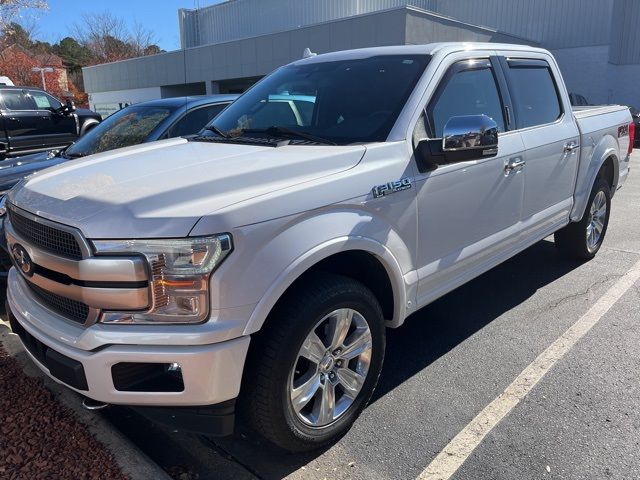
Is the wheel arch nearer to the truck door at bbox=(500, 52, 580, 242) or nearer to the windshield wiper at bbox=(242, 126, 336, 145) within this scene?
the windshield wiper at bbox=(242, 126, 336, 145)

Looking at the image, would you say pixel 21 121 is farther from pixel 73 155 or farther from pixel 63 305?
pixel 63 305

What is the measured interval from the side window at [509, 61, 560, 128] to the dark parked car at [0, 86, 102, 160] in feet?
33.7

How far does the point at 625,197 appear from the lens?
9414 mm

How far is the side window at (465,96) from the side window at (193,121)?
2.94 meters

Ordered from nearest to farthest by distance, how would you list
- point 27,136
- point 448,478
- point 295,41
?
point 448,478 < point 27,136 < point 295,41

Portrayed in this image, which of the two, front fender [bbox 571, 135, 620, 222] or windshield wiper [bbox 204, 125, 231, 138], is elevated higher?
windshield wiper [bbox 204, 125, 231, 138]

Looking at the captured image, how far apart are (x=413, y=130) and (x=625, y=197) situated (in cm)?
794

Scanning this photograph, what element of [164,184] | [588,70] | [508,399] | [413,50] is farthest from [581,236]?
[588,70]

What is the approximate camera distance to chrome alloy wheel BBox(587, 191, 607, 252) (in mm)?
5473

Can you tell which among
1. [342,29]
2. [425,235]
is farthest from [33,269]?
[342,29]

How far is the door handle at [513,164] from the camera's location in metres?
3.72

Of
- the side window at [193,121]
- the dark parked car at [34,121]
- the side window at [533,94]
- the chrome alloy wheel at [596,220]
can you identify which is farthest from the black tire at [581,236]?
the dark parked car at [34,121]

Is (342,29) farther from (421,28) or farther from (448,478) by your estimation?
(448,478)

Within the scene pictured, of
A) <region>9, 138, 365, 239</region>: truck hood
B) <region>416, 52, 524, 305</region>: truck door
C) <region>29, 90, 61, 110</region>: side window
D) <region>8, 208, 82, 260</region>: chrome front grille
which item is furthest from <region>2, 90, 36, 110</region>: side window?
<region>416, 52, 524, 305</region>: truck door
